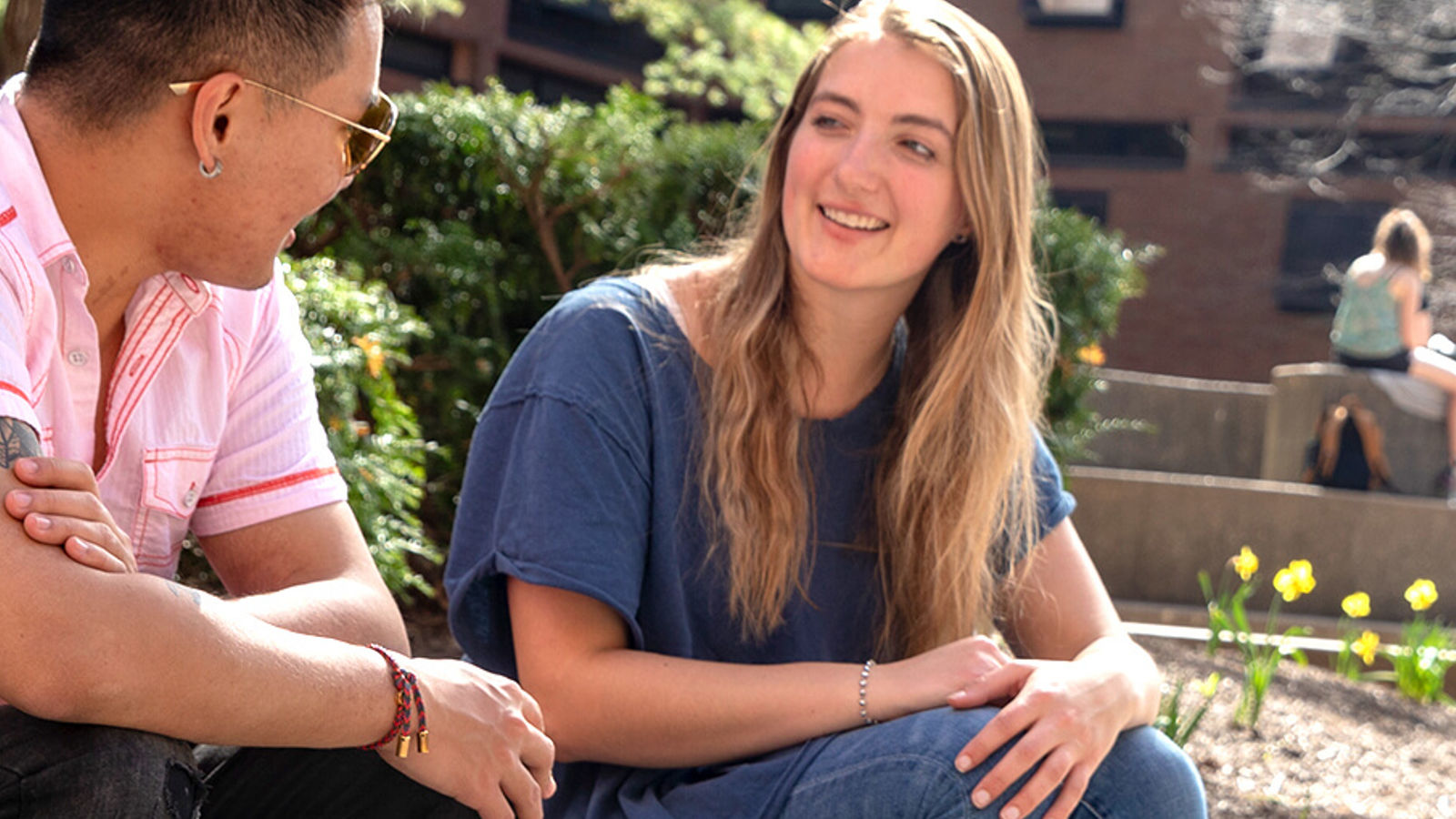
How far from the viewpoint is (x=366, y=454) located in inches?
129

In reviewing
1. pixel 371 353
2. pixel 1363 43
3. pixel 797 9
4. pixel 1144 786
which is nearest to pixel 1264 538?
pixel 371 353

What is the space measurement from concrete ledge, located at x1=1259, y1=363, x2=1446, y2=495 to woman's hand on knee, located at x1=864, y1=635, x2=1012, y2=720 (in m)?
7.47

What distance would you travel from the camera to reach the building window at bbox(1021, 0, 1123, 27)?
21.8 m

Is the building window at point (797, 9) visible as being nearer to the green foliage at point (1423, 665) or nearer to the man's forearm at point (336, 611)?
the green foliage at point (1423, 665)

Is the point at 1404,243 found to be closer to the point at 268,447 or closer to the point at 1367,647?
the point at 1367,647

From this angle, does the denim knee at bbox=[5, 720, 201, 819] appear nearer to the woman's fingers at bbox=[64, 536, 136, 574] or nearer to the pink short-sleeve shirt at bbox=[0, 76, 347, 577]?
the woman's fingers at bbox=[64, 536, 136, 574]

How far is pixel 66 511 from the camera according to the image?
4.88ft

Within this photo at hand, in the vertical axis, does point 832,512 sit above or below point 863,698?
above

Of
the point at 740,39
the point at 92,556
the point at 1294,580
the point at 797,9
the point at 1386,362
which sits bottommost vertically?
the point at 1386,362

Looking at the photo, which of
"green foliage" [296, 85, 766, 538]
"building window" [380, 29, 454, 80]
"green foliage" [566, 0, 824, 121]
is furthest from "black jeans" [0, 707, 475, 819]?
"building window" [380, 29, 454, 80]

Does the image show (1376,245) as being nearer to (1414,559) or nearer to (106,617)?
(1414,559)

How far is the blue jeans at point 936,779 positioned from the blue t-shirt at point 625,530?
0.07 m

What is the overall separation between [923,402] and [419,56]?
64.0 ft

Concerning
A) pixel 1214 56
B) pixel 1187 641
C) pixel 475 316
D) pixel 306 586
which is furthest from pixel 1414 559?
pixel 1214 56
